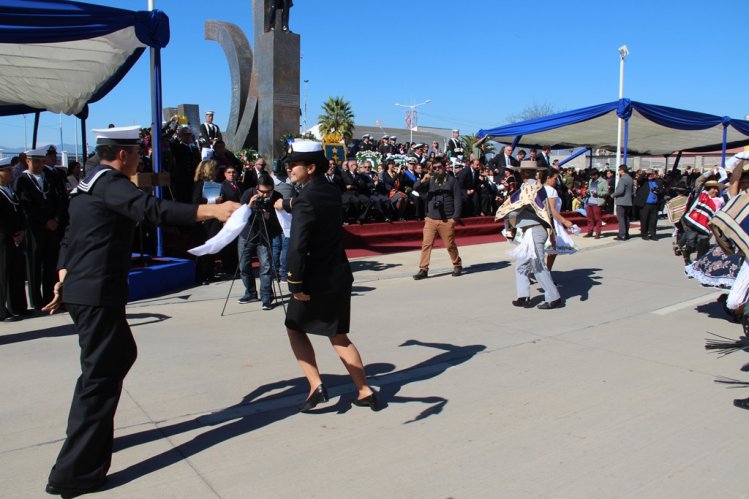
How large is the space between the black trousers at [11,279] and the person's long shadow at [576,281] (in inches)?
272

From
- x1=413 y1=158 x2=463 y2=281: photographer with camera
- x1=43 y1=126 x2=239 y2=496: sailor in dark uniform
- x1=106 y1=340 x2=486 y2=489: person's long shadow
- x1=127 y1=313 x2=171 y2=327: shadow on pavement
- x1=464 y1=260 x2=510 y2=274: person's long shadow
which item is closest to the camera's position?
x1=43 y1=126 x2=239 y2=496: sailor in dark uniform

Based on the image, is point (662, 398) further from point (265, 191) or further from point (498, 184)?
point (498, 184)

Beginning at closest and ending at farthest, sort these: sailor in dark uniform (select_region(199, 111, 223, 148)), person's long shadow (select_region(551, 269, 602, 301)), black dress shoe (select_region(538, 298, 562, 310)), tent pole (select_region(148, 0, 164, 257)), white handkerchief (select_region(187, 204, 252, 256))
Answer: white handkerchief (select_region(187, 204, 252, 256)), black dress shoe (select_region(538, 298, 562, 310)), person's long shadow (select_region(551, 269, 602, 301)), tent pole (select_region(148, 0, 164, 257)), sailor in dark uniform (select_region(199, 111, 223, 148))

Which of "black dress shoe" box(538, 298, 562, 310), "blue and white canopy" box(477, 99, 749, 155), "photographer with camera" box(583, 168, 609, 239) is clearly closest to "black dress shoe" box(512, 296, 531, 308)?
"black dress shoe" box(538, 298, 562, 310)

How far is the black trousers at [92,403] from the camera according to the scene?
3414 millimetres

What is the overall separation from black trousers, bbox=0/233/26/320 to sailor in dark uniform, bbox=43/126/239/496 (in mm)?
4514

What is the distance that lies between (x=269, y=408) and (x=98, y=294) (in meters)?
1.73

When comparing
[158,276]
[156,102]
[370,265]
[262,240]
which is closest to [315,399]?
[262,240]

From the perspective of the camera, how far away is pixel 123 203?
3.40 m

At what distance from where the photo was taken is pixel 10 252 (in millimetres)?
7438

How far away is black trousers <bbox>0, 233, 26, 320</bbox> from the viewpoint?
737 centimetres

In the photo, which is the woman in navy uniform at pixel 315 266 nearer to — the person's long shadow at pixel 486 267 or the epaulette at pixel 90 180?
the epaulette at pixel 90 180

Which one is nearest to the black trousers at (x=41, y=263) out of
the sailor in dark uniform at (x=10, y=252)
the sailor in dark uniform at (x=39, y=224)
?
the sailor in dark uniform at (x=39, y=224)

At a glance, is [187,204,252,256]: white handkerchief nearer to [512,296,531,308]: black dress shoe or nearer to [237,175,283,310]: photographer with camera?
[237,175,283,310]: photographer with camera
